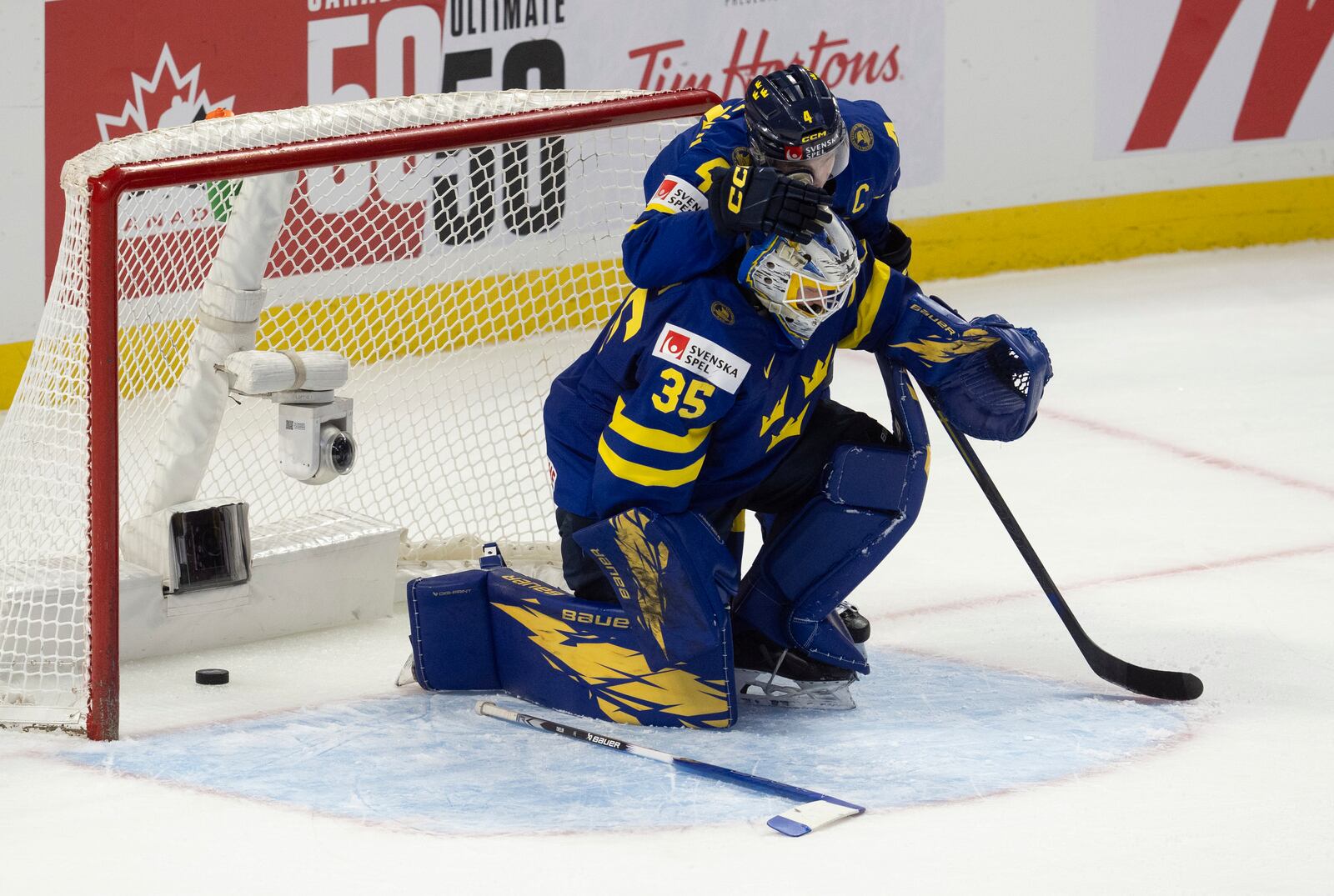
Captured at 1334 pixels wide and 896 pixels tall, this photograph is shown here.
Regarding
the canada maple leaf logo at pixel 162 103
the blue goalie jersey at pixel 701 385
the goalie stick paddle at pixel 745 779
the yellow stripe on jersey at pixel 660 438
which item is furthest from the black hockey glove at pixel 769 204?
the canada maple leaf logo at pixel 162 103

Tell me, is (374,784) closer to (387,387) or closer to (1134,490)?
(387,387)

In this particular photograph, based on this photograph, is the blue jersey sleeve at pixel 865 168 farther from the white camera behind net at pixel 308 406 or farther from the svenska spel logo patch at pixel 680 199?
the white camera behind net at pixel 308 406

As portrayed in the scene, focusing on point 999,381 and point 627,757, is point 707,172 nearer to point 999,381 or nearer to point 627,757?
point 999,381

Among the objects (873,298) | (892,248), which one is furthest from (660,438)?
(892,248)

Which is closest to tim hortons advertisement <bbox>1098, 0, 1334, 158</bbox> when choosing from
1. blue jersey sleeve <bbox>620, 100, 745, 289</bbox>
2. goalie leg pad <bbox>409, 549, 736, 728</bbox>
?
blue jersey sleeve <bbox>620, 100, 745, 289</bbox>

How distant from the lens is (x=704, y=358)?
2.62 metres

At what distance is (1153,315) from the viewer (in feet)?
18.7

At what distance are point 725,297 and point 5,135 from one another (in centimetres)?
250

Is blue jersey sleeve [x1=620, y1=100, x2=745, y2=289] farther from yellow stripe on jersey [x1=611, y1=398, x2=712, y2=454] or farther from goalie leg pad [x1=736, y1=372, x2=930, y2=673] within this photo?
goalie leg pad [x1=736, y1=372, x2=930, y2=673]

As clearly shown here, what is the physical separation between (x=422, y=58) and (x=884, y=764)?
2937mm

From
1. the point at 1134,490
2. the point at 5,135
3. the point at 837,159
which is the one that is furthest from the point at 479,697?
the point at 5,135

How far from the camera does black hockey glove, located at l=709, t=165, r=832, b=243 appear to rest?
2482 mm

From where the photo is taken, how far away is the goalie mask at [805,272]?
2561mm

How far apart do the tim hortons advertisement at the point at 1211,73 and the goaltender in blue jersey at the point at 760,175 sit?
348 centimetres
